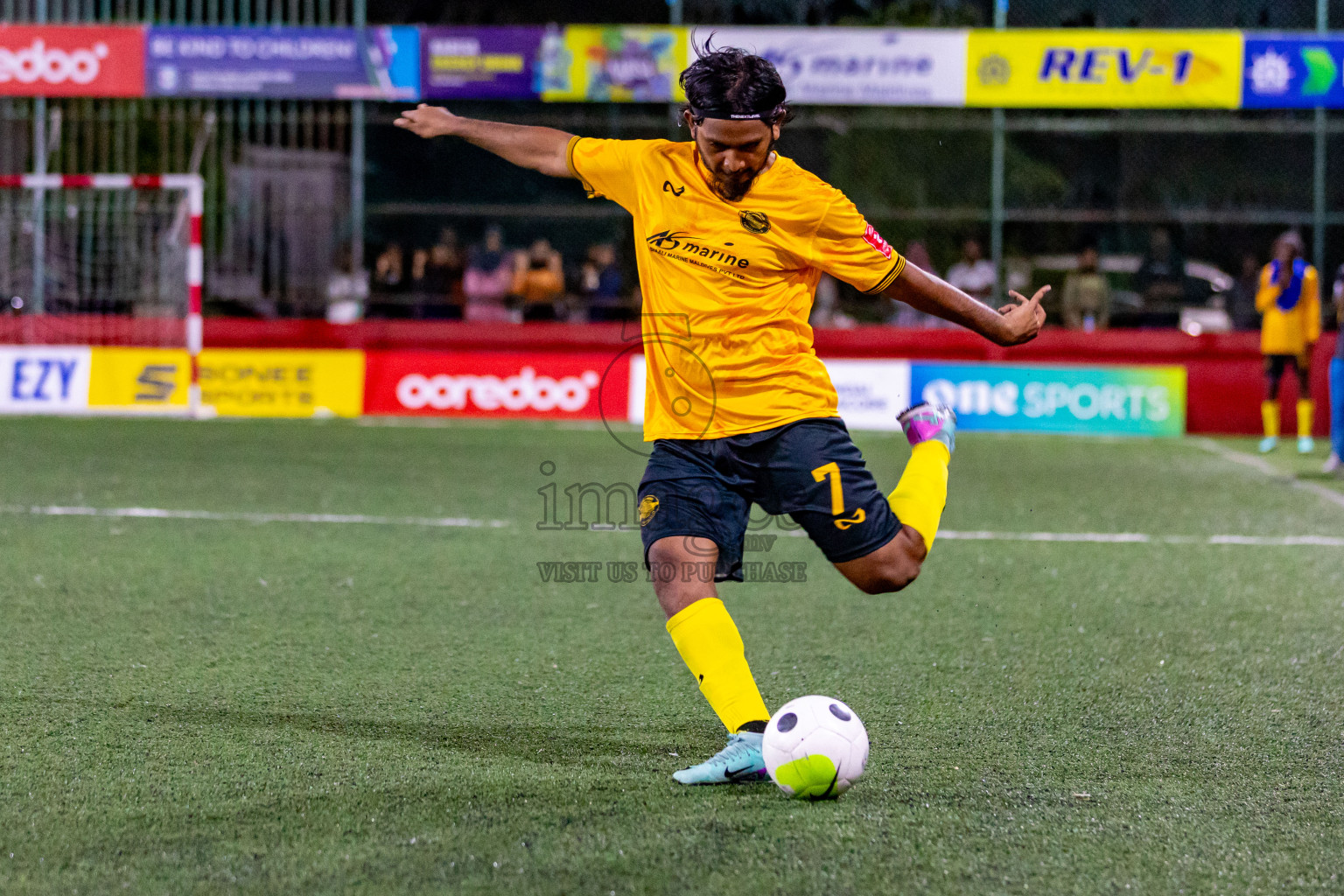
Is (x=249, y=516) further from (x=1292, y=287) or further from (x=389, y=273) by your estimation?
(x=1292, y=287)

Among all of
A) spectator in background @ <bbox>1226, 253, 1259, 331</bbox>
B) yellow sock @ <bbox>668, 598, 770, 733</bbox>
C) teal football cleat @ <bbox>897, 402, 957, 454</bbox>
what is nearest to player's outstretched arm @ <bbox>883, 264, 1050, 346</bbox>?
teal football cleat @ <bbox>897, 402, 957, 454</bbox>

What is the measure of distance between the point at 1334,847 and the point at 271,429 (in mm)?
11927

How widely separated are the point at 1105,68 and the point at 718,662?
46.1 feet

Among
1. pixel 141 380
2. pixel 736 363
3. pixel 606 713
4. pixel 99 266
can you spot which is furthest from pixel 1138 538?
pixel 99 266

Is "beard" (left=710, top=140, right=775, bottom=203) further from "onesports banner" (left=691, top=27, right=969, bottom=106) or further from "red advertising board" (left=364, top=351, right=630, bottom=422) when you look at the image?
"onesports banner" (left=691, top=27, right=969, bottom=106)

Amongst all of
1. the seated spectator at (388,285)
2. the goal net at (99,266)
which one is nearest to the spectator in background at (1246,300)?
the seated spectator at (388,285)

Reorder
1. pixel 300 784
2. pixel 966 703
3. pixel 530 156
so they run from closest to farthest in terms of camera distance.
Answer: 1. pixel 300 784
2. pixel 530 156
3. pixel 966 703

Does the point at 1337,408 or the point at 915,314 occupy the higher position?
the point at 915,314

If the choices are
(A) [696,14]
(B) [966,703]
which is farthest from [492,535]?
(A) [696,14]

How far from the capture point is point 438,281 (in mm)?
17531

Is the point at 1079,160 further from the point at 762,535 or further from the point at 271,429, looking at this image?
the point at 762,535

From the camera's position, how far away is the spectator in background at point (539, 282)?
1716cm

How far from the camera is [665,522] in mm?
3908

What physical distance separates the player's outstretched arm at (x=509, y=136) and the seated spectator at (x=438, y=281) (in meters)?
13.2
